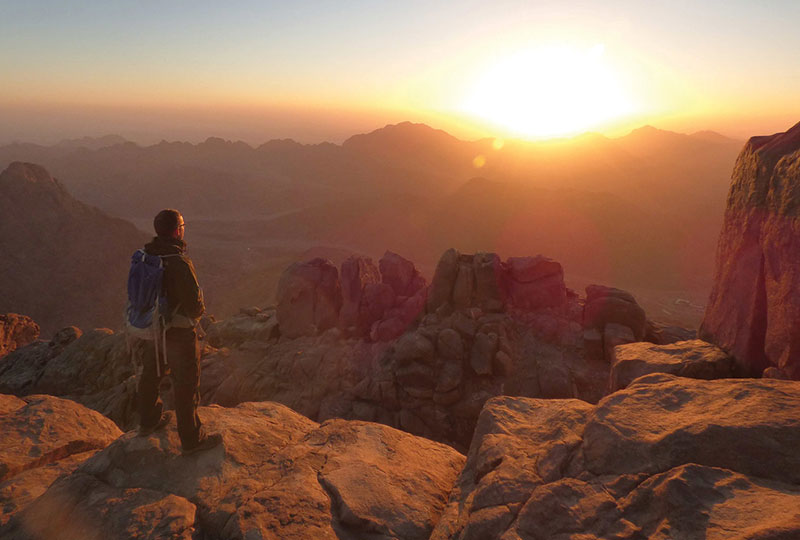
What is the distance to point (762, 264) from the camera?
7508 mm

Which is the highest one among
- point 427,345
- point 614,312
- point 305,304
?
point 614,312

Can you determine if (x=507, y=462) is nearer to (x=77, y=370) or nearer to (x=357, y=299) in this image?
(x=357, y=299)

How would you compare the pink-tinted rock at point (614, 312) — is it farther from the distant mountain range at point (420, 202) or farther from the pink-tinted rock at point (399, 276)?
the distant mountain range at point (420, 202)

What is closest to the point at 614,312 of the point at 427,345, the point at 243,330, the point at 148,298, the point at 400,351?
the point at 427,345

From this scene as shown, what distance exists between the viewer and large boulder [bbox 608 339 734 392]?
7.51 metres

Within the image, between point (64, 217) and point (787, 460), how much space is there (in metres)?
76.1

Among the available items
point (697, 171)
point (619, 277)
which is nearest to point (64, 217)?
point (619, 277)

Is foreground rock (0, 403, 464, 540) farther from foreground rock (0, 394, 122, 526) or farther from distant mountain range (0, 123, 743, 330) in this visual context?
distant mountain range (0, 123, 743, 330)

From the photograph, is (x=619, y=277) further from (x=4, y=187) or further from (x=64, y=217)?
(x=4, y=187)

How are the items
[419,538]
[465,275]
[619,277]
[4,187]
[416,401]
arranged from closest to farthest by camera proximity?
[419,538], [416,401], [465,275], [4,187], [619,277]

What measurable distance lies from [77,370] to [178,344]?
23.4 m

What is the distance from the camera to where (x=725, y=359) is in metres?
7.57

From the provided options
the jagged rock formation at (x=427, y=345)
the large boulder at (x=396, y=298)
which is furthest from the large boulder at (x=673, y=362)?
the large boulder at (x=396, y=298)

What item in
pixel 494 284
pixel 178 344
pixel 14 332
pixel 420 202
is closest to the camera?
pixel 178 344
